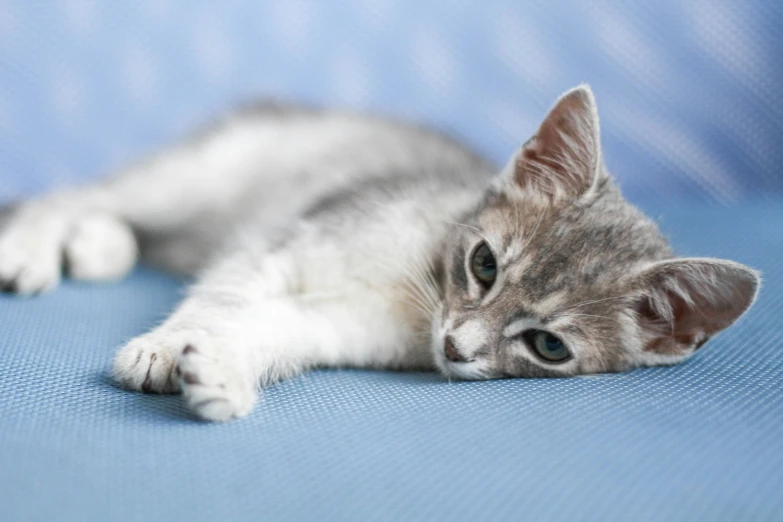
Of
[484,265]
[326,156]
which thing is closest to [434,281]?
[484,265]

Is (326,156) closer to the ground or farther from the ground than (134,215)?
farther from the ground

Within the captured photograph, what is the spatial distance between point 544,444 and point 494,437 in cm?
8

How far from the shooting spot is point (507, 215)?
1.70 meters

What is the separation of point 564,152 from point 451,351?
0.51 m

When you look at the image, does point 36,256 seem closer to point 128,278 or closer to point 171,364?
point 128,278

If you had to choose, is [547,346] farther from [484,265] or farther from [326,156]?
[326,156]

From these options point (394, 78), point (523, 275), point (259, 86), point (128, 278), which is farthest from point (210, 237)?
point (523, 275)

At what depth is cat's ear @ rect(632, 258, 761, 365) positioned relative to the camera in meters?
1.51

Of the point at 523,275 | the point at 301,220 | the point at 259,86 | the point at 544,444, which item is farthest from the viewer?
the point at 259,86

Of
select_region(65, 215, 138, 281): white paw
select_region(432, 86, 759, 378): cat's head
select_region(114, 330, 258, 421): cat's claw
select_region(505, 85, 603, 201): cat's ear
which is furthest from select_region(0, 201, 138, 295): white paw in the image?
select_region(505, 85, 603, 201): cat's ear

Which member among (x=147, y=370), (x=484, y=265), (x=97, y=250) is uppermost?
(x=484, y=265)

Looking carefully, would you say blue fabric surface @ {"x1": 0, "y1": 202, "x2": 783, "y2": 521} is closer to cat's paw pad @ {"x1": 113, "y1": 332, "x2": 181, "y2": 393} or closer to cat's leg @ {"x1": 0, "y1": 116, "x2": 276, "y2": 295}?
cat's paw pad @ {"x1": 113, "y1": 332, "x2": 181, "y2": 393}

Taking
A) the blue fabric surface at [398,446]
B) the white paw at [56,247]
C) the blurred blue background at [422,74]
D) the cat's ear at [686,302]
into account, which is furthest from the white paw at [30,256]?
the cat's ear at [686,302]

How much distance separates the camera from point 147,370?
4.65 ft
